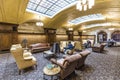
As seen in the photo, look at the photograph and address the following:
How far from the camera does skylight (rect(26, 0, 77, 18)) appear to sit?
25.4 feet

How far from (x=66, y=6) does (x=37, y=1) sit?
2.68 meters

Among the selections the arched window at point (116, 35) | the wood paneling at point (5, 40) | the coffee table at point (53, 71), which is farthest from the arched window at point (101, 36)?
the coffee table at point (53, 71)

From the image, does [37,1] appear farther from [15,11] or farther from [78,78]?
[78,78]

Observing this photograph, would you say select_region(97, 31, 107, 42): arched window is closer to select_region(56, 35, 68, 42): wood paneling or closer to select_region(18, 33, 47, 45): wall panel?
select_region(56, 35, 68, 42): wood paneling

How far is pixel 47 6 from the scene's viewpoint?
8609 millimetres

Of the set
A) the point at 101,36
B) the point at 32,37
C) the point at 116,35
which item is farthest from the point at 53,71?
the point at 116,35

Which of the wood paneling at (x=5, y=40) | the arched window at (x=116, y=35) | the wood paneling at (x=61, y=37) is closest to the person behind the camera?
the wood paneling at (x=5, y=40)

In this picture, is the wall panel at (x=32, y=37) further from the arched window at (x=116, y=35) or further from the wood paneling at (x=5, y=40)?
the arched window at (x=116, y=35)

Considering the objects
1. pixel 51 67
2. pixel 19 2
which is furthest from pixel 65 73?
pixel 19 2

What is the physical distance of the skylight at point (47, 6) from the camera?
7747mm

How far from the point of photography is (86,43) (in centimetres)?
1271

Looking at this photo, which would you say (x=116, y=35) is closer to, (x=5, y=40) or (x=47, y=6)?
(x=47, y=6)

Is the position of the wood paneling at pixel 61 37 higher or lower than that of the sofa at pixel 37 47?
higher

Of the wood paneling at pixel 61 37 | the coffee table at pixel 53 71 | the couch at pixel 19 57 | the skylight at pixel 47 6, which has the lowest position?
the coffee table at pixel 53 71
